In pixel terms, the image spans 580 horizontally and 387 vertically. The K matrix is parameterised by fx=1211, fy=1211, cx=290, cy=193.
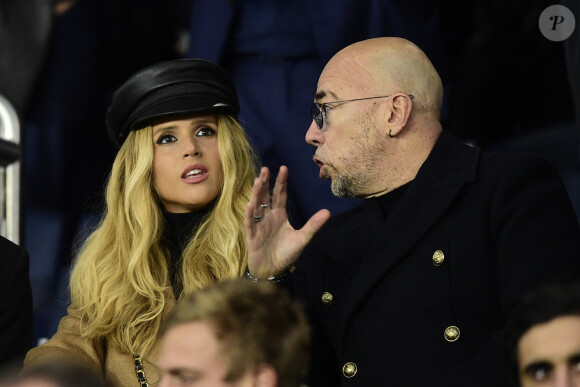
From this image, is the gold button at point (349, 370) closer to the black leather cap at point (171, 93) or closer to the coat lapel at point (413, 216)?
the coat lapel at point (413, 216)

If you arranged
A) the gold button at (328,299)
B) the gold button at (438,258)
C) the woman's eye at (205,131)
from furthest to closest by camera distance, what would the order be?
the woman's eye at (205,131) → the gold button at (328,299) → the gold button at (438,258)

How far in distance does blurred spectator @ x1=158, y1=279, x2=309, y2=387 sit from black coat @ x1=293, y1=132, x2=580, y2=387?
738 mm

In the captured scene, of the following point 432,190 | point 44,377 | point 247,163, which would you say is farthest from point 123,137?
point 44,377

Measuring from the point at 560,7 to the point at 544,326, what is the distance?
1.84 metres

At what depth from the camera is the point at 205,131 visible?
4.14 metres

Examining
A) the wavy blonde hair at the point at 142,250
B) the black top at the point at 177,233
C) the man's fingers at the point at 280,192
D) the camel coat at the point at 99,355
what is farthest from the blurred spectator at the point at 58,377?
the black top at the point at 177,233

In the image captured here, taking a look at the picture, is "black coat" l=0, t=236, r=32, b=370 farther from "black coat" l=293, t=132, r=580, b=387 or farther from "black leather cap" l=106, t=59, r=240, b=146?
"black coat" l=293, t=132, r=580, b=387

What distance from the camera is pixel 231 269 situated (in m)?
3.92

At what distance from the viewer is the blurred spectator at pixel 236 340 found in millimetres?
2572

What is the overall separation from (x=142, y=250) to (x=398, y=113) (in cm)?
97

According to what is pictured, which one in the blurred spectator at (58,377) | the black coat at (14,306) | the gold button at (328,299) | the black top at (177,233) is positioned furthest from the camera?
the black top at (177,233)

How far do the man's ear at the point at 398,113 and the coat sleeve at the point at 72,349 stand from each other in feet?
3.78

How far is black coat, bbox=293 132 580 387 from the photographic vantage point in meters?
3.30

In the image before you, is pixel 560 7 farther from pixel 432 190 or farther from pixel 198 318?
pixel 198 318
